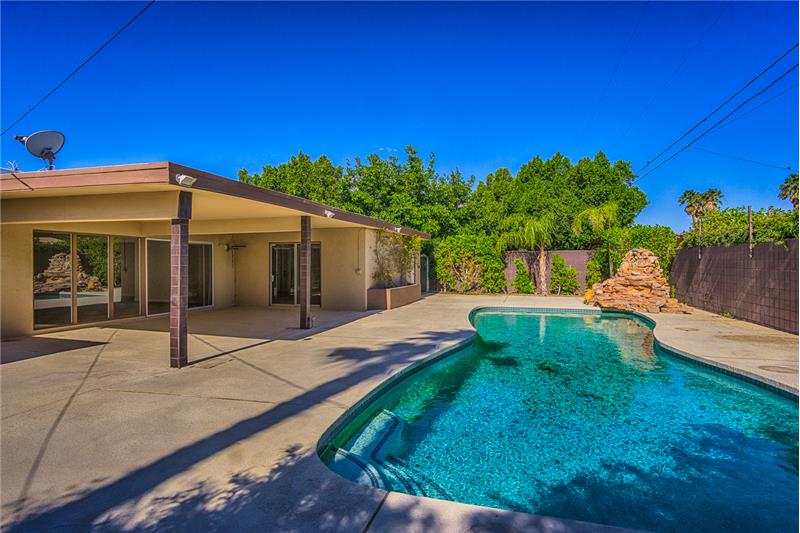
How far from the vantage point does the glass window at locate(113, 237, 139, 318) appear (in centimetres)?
1023

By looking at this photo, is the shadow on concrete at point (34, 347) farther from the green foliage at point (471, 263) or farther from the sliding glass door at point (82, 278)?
the green foliage at point (471, 263)

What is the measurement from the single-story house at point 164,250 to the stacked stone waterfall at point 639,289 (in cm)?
648

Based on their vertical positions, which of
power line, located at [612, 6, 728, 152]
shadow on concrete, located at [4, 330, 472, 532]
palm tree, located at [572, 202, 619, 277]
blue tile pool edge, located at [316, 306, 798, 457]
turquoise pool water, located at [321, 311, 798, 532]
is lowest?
turquoise pool water, located at [321, 311, 798, 532]

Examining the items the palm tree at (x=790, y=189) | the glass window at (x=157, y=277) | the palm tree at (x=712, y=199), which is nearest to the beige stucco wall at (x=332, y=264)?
the glass window at (x=157, y=277)

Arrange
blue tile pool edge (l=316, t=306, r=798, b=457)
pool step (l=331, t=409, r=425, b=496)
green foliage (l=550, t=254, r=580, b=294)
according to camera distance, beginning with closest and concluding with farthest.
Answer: pool step (l=331, t=409, r=425, b=496)
blue tile pool edge (l=316, t=306, r=798, b=457)
green foliage (l=550, t=254, r=580, b=294)

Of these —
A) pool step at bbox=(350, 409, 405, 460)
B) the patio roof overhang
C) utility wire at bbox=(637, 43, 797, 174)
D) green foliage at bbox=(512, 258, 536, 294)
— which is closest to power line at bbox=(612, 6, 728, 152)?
utility wire at bbox=(637, 43, 797, 174)

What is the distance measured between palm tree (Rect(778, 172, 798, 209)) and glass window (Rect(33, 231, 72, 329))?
1021 inches

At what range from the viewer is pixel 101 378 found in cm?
527

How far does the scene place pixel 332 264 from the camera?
12.8 metres

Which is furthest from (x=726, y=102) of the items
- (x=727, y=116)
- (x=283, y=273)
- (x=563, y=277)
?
(x=283, y=273)

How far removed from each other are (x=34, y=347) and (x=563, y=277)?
1641 cm

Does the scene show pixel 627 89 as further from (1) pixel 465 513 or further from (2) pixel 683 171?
(1) pixel 465 513

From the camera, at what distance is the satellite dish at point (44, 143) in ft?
21.8

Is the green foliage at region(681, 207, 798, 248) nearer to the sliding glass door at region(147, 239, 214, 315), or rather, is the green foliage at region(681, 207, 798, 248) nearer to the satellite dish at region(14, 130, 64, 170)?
the satellite dish at region(14, 130, 64, 170)
